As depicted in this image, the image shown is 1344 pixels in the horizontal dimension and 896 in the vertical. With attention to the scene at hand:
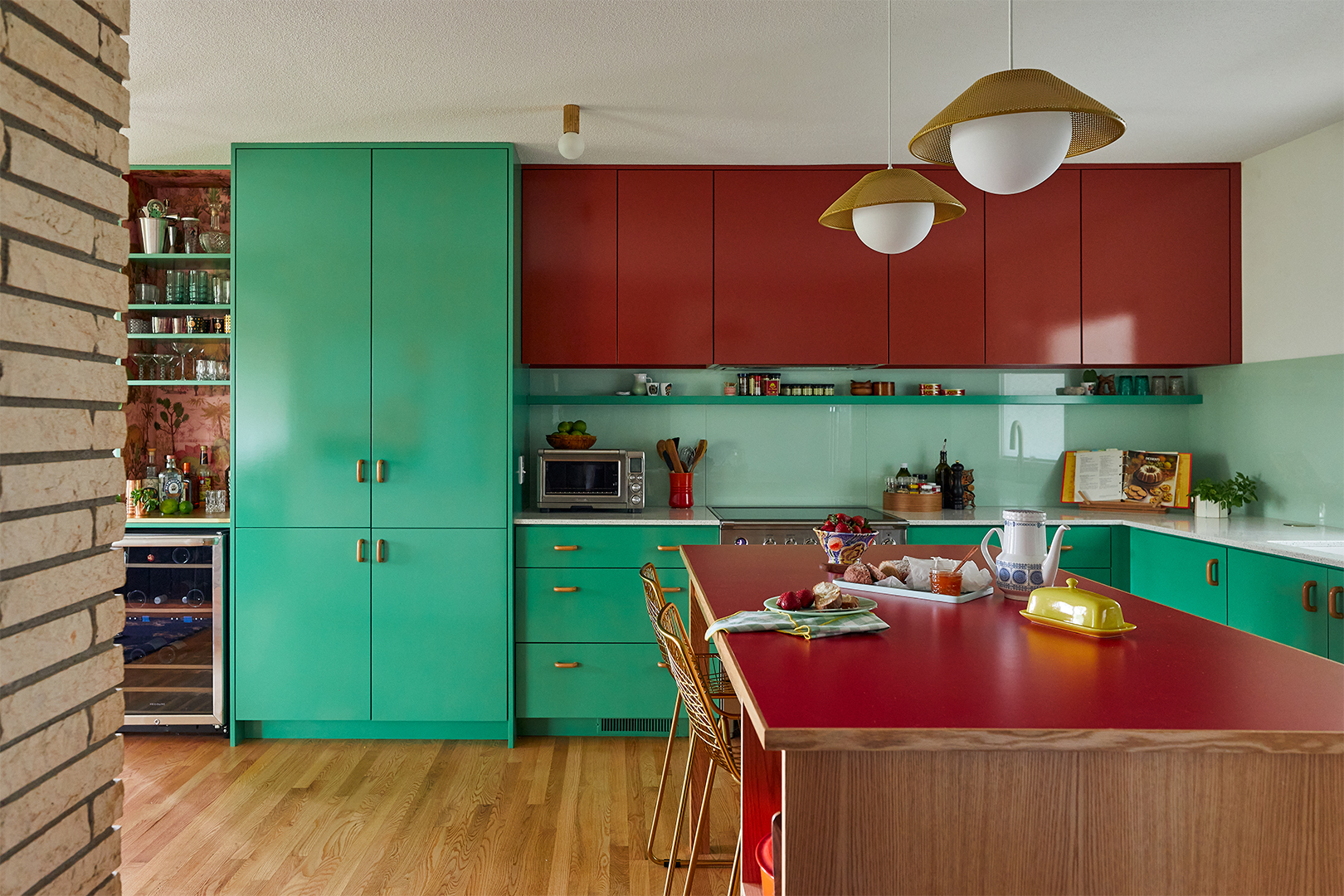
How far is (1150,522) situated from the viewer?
11.1ft

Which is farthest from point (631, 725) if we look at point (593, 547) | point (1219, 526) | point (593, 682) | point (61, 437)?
point (61, 437)

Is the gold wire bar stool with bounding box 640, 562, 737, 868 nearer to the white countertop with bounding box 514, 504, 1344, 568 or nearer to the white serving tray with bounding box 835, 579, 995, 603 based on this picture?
the white serving tray with bounding box 835, 579, 995, 603

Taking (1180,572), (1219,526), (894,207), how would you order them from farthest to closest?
1. (1219,526)
2. (1180,572)
3. (894,207)

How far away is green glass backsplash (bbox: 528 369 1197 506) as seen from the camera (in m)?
3.99

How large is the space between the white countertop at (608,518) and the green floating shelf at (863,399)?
0.55 metres

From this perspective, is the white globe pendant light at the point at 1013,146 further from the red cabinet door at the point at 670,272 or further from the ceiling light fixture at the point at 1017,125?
the red cabinet door at the point at 670,272

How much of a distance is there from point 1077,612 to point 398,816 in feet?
7.28

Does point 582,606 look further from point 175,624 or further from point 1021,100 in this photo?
point 1021,100

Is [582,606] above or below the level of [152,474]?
below

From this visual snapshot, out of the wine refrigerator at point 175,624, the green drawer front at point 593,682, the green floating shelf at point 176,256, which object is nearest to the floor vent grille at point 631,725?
the green drawer front at point 593,682

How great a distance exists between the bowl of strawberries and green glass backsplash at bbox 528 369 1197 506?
6.15ft

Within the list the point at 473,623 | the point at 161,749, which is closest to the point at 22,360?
the point at 473,623

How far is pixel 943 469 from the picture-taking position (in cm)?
393

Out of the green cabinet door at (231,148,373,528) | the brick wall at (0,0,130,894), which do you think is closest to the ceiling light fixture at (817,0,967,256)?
the brick wall at (0,0,130,894)
